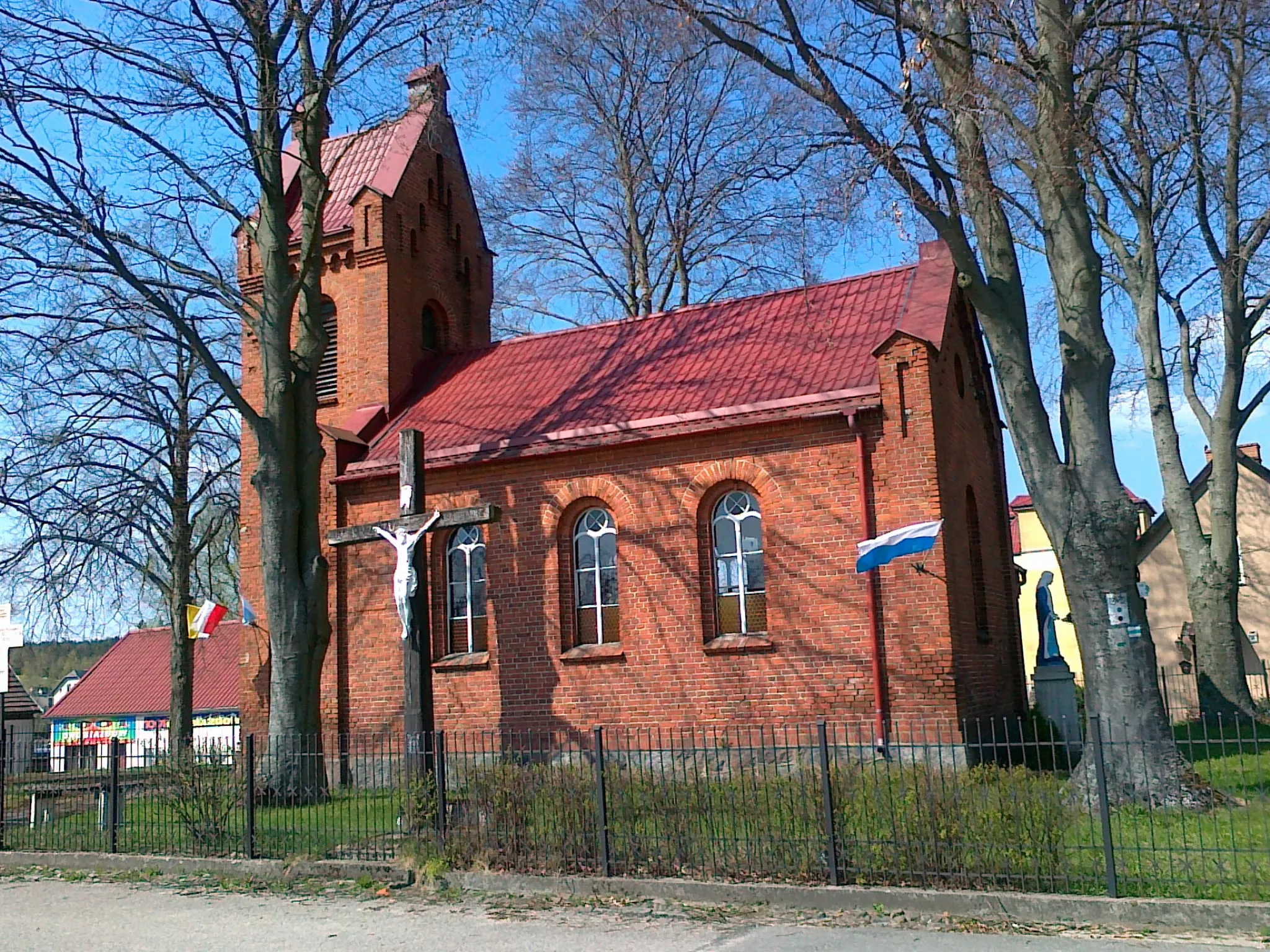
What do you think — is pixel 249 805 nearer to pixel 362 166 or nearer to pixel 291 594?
pixel 291 594

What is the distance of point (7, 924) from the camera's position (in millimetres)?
8625

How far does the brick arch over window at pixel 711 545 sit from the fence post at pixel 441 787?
566 cm

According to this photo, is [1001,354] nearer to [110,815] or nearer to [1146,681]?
[1146,681]

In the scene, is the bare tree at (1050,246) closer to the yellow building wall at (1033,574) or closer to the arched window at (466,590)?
the arched window at (466,590)

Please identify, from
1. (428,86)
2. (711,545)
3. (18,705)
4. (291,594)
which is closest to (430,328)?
(428,86)

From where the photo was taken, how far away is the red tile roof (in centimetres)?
1994

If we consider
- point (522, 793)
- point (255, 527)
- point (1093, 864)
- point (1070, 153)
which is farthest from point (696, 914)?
point (255, 527)

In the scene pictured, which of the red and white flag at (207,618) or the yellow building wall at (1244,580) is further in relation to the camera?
the yellow building wall at (1244,580)

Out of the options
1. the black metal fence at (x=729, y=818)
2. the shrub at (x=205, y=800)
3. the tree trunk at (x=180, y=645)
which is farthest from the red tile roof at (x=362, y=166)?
the shrub at (x=205, y=800)

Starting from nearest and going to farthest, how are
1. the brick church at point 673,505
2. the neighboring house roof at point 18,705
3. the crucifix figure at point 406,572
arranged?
the crucifix figure at point 406,572, the brick church at point 673,505, the neighboring house roof at point 18,705

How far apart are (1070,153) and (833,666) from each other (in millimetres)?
6482

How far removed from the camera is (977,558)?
16.7 meters

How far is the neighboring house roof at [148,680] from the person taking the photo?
1629 inches

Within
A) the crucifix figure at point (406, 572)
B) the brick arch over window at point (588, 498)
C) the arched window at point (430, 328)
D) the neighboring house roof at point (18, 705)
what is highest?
the arched window at point (430, 328)
